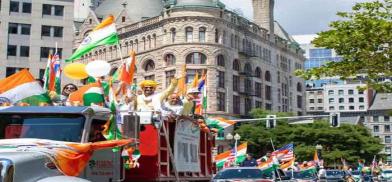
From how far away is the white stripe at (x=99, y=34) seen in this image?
13.3 meters

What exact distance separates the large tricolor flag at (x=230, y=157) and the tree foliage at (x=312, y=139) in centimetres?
4292

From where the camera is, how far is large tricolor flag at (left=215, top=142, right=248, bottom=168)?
29.3 m

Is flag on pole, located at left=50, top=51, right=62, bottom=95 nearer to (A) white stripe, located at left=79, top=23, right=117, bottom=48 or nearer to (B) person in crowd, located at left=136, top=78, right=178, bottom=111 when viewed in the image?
(A) white stripe, located at left=79, top=23, right=117, bottom=48

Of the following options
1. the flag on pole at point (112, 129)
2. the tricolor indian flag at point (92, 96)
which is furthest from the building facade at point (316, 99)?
the flag on pole at point (112, 129)

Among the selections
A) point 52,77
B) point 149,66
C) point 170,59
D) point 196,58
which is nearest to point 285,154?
point 52,77

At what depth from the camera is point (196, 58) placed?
257 ft

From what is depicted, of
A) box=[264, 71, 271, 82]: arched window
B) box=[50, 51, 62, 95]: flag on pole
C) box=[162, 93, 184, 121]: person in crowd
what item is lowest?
box=[162, 93, 184, 121]: person in crowd

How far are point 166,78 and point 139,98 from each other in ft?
225

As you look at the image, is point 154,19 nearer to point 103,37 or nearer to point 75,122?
point 103,37

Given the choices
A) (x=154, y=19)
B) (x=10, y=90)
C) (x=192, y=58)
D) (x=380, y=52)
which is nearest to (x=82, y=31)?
(x=154, y=19)

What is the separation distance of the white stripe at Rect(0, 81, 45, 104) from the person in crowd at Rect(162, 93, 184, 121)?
2.38m

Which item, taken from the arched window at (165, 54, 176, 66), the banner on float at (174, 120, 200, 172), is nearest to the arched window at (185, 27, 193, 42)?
the arched window at (165, 54, 176, 66)

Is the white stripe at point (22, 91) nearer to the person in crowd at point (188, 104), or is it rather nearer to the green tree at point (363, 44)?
the person in crowd at point (188, 104)

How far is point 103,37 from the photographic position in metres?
13.3
